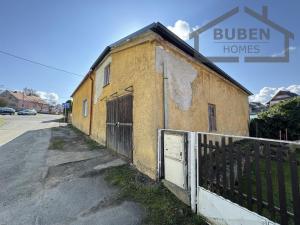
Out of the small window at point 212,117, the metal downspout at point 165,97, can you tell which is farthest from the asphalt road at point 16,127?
the small window at point 212,117

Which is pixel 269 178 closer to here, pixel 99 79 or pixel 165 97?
pixel 165 97

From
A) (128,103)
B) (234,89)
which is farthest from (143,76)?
(234,89)

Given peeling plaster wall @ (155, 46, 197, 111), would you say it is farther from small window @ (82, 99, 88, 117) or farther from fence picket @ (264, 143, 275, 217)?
small window @ (82, 99, 88, 117)

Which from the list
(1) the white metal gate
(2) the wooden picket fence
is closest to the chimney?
(1) the white metal gate

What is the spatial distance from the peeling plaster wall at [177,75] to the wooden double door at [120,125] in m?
1.36

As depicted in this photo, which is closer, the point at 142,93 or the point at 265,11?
the point at 142,93

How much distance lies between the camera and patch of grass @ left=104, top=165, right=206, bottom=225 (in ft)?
9.58

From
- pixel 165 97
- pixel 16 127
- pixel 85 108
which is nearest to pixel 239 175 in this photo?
pixel 165 97

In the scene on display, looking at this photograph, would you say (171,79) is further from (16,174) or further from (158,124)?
(16,174)

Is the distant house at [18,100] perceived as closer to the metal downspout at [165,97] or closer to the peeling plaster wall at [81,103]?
the peeling plaster wall at [81,103]

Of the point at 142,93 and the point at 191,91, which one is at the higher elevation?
the point at 191,91

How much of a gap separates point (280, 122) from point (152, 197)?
527 inches

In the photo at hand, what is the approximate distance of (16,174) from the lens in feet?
16.0

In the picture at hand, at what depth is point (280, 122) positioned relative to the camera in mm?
12891
